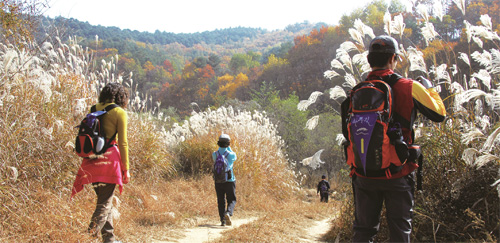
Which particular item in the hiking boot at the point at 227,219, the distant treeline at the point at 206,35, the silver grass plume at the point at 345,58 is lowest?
the hiking boot at the point at 227,219

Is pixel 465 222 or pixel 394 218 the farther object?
pixel 465 222

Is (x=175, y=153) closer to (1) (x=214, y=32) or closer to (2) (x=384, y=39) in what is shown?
(2) (x=384, y=39)

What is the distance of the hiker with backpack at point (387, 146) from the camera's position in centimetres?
249

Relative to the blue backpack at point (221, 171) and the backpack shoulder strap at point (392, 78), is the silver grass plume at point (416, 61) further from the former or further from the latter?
the blue backpack at point (221, 171)

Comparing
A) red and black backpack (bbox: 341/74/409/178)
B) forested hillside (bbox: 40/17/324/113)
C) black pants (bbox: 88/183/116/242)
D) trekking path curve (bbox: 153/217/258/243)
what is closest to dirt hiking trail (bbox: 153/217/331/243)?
trekking path curve (bbox: 153/217/258/243)

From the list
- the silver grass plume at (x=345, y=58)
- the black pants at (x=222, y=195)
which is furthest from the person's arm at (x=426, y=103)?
the black pants at (x=222, y=195)

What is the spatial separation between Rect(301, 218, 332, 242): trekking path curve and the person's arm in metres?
3.17

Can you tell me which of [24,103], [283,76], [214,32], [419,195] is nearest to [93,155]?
Answer: [24,103]

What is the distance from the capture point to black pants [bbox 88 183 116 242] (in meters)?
3.59

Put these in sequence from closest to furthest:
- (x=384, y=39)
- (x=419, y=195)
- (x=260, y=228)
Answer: (x=384, y=39)
(x=419, y=195)
(x=260, y=228)

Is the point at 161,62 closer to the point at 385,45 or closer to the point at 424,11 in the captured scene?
the point at 424,11

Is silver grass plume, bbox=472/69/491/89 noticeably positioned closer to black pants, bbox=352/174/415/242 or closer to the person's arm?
the person's arm

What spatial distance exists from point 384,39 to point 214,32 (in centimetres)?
14789

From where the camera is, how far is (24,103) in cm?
460
